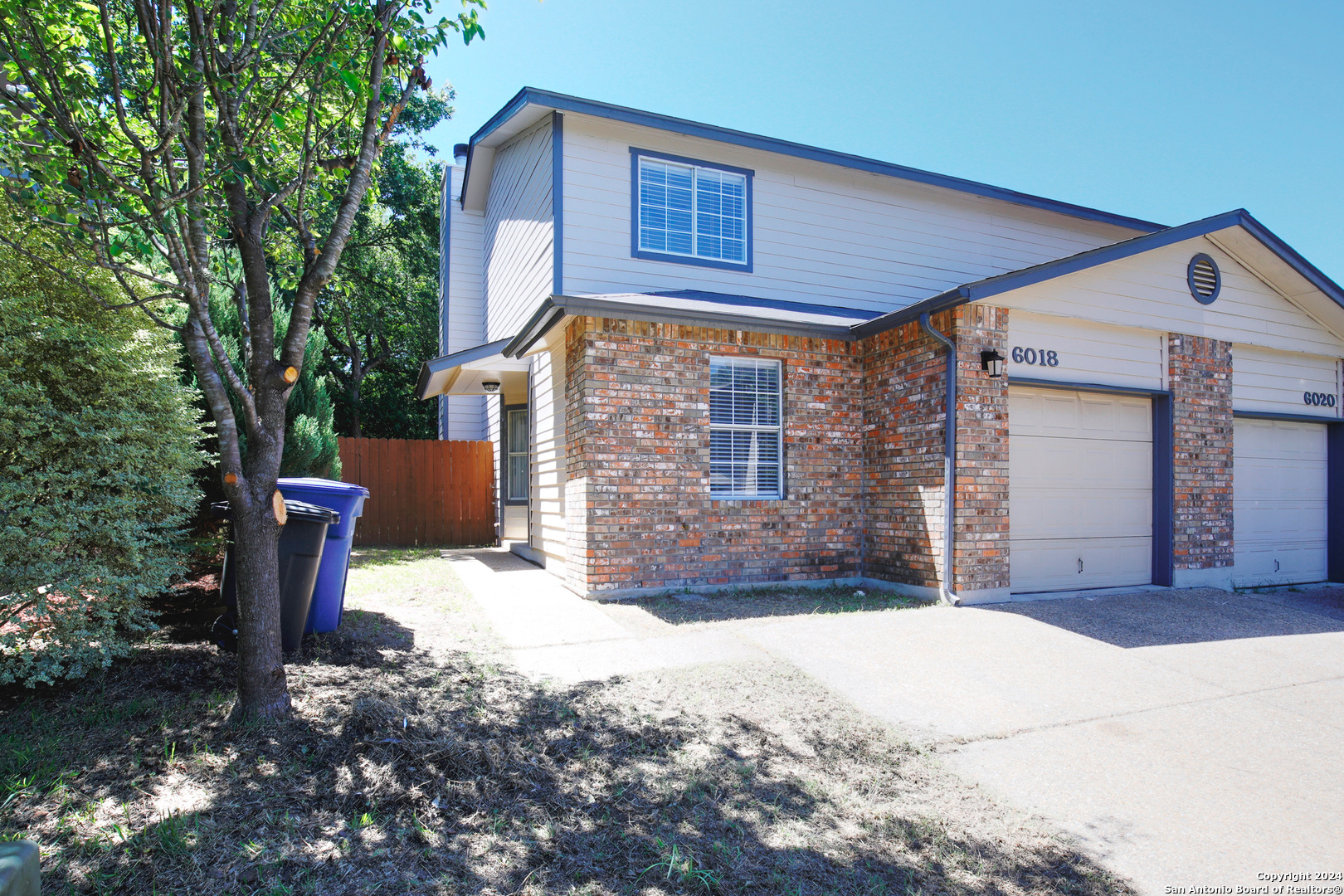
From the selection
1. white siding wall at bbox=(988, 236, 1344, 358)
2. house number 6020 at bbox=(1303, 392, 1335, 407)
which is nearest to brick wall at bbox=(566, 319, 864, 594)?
white siding wall at bbox=(988, 236, 1344, 358)

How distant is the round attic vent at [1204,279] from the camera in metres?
8.43

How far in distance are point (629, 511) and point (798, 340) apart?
2.78m

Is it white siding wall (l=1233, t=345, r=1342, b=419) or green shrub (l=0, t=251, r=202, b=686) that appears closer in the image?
green shrub (l=0, t=251, r=202, b=686)

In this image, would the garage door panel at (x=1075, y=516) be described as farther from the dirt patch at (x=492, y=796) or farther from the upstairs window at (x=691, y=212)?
the upstairs window at (x=691, y=212)

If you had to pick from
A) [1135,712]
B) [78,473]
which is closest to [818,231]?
[1135,712]

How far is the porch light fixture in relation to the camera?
7148 mm

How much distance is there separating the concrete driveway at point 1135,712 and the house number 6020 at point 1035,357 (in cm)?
251

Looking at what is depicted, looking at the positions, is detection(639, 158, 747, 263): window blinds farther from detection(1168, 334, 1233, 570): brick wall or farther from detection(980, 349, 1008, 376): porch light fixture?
detection(1168, 334, 1233, 570): brick wall

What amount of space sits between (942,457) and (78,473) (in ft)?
22.7

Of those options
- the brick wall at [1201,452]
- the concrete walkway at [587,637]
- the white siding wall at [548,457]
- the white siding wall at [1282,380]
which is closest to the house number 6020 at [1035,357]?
the brick wall at [1201,452]

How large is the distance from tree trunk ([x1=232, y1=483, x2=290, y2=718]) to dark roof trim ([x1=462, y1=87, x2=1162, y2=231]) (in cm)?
626

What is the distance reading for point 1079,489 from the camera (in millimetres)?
7992

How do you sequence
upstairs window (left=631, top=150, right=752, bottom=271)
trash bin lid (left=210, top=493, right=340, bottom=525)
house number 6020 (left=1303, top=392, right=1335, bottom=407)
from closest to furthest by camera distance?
trash bin lid (left=210, top=493, right=340, bottom=525), upstairs window (left=631, top=150, right=752, bottom=271), house number 6020 (left=1303, top=392, right=1335, bottom=407)

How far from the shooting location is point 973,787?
335 cm
